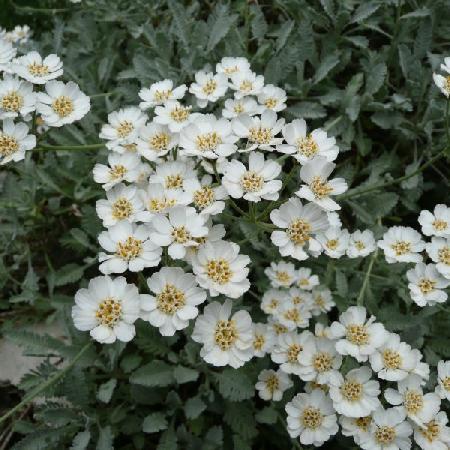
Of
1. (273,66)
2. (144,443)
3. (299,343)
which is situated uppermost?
(273,66)

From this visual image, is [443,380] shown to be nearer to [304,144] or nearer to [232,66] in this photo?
[304,144]

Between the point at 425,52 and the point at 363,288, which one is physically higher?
the point at 425,52

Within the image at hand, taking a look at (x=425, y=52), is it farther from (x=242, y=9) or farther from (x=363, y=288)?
(x=363, y=288)

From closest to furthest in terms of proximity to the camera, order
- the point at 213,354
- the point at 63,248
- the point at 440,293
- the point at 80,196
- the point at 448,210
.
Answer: the point at 213,354 < the point at 440,293 < the point at 448,210 < the point at 80,196 < the point at 63,248

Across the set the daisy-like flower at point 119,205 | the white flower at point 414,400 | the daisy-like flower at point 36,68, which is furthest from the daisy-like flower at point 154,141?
the white flower at point 414,400

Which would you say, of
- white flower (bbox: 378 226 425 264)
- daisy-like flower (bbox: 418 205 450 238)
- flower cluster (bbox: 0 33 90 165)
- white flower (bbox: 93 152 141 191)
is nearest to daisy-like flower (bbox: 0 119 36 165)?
flower cluster (bbox: 0 33 90 165)

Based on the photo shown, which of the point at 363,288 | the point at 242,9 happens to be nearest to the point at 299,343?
the point at 363,288
